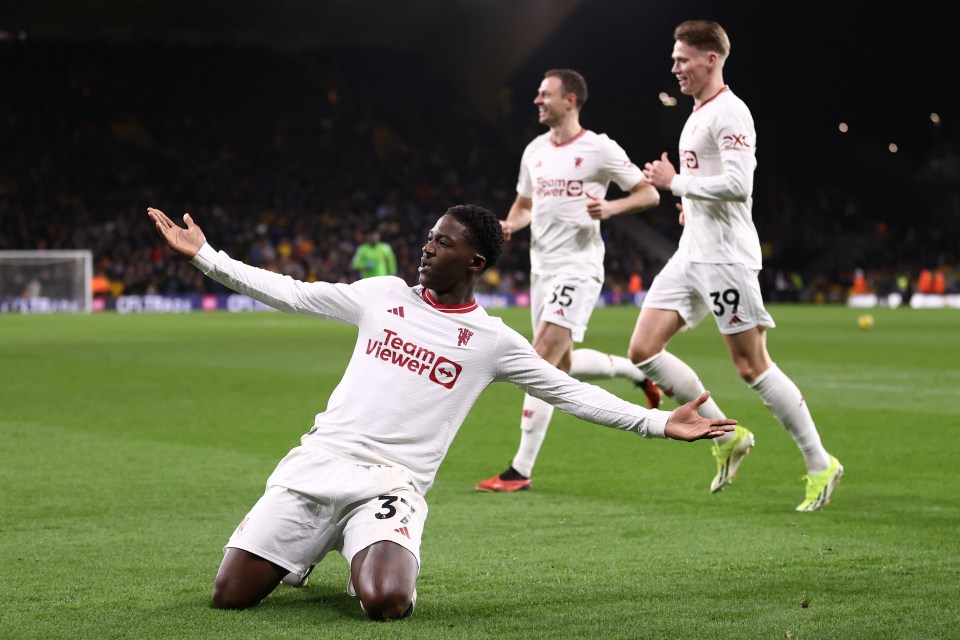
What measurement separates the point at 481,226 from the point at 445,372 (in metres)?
0.53

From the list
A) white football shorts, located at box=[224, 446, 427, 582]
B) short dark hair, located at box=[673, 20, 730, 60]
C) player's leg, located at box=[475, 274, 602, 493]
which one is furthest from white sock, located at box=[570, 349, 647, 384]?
white football shorts, located at box=[224, 446, 427, 582]

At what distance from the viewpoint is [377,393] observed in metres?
4.51

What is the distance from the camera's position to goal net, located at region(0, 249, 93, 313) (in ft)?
113

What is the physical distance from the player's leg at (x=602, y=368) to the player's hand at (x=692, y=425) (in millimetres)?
3740

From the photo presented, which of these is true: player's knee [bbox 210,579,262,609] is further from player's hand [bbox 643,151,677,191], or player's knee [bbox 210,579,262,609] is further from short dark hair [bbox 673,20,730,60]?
short dark hair [bbox 673,20,730,60]

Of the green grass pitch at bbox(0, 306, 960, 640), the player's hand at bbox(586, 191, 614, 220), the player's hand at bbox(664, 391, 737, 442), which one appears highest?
the player's hand at bbox(586, 191, 614, 220)

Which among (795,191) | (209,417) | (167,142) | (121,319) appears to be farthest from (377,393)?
(795,191)

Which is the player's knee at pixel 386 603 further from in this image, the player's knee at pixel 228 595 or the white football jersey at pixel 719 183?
the white football jersey at pixel 719 183

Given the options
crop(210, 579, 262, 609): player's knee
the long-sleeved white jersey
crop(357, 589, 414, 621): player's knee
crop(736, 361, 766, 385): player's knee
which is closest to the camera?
crop(357, 589, 414, 621): player's knee

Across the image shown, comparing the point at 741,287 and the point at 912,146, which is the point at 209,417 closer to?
the point at 741,287

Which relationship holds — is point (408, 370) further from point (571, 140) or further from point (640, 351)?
point (571, 140)

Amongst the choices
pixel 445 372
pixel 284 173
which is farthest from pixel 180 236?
pixel 284 173

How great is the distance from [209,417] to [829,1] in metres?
27.5

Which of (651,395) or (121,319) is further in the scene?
(121,319)
